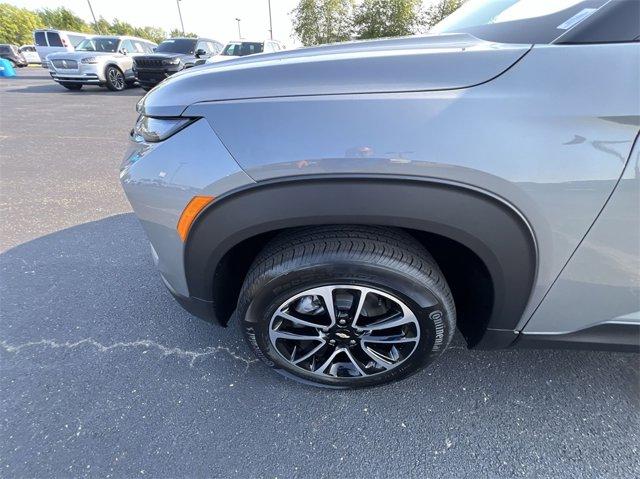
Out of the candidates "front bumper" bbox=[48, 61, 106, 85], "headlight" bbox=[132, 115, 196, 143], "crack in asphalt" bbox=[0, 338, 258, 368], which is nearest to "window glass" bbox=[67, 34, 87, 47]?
"front bumper" bbox=[48, 61, 106, 85]

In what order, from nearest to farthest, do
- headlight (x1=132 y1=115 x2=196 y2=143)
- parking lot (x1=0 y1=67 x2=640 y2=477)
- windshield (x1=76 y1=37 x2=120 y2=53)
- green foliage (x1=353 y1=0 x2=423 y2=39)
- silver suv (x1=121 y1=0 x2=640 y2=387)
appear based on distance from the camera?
silver suv (x1=121 y1=0 x2=640 y2=387) < headlight (x1=132 y1=115 x2=196 y2=143) < parking lot (x1=0 y1=67 x2=640 y2=477) < windshield (x1=76 y1=37 x2=120 y2=53) < green foliage (x1=353 y1=0 x2=423 y2=39)

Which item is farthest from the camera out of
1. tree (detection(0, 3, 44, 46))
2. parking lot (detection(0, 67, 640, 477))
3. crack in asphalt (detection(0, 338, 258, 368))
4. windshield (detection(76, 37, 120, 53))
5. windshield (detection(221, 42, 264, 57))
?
tree (detection(0, 3, 44, 46))

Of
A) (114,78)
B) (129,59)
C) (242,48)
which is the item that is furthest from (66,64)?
(242,48)

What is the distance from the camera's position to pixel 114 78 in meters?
11.7

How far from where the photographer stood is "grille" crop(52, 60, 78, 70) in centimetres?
1073

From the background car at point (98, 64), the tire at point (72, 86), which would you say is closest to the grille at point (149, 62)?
the background car at point (98, 64)

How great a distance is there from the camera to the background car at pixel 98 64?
35.3ft

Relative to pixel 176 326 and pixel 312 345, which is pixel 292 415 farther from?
pixel 176 326

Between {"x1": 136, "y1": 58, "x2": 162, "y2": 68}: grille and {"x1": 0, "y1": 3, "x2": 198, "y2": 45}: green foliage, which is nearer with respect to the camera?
{"x1": 136, "y1": 58, "x2": 162, "y2": 68}: grille

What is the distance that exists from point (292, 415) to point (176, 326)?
901 mm

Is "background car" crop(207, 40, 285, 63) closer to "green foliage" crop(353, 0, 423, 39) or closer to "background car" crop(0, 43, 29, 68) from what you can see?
"green foliage" crop(353, 0, 423, 39)

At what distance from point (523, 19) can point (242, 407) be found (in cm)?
202

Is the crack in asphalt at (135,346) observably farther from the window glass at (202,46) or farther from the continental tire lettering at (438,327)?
the window glass at (202,46)

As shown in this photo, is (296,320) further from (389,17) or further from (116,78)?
(389,17)
